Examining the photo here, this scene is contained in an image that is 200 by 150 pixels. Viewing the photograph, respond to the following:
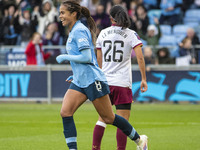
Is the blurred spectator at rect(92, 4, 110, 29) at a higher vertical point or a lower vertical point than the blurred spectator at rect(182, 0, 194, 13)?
lower

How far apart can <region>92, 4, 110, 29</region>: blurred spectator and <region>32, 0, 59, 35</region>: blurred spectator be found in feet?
5.93

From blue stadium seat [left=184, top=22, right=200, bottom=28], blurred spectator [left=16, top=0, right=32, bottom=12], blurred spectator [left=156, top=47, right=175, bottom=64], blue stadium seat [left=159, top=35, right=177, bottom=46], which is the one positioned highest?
blurred spectator [left=16, top=0, right=32, bottom=12]

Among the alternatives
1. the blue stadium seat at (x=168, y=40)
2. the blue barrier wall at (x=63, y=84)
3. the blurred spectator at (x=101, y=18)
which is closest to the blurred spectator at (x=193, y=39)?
the blue barrier wall at (x=63, y=84)

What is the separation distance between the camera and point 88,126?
1257 cm

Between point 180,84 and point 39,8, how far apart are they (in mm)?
8375

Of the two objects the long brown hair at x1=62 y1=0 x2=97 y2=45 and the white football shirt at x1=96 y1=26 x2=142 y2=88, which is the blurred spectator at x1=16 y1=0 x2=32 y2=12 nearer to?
the white football shirt at x1=96 y1=26 x2=142 y2=88

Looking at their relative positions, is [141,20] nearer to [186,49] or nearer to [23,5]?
[186,49]

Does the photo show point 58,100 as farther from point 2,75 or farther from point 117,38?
point 117,38

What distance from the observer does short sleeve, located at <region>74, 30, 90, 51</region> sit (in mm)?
6922

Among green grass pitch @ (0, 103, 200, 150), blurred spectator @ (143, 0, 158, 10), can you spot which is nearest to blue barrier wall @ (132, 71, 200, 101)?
green grass pitch @ (0, 103, 200, 150)

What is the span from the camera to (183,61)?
19.1m

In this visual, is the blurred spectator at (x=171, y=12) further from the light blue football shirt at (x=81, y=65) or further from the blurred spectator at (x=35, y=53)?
the light blue football shirt at (x=81, y=65)

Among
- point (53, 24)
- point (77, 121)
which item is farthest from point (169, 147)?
point (53, 24)

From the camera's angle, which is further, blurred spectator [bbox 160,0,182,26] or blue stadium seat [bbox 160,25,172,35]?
blurred spectator [bbox 160,0,182,26]
